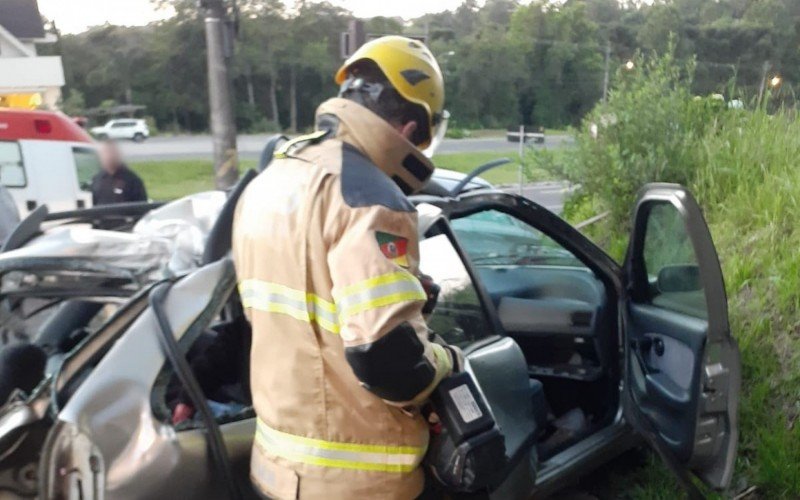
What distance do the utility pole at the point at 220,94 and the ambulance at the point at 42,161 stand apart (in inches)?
72.3

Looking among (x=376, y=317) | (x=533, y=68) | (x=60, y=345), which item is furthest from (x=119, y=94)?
(x=376, y=317)

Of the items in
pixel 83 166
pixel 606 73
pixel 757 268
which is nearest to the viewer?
pixel 757 268

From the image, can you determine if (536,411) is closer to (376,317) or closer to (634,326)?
(634,326)

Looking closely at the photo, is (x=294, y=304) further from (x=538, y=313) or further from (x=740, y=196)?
(x=740, y=196)

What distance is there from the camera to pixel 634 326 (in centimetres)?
314

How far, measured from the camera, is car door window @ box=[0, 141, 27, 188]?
31.0 ft

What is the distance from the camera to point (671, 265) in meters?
3.00

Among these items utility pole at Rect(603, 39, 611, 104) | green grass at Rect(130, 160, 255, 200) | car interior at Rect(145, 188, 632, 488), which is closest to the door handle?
car interior at Rect(145, 188, 632, 488)

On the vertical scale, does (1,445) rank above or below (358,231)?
below

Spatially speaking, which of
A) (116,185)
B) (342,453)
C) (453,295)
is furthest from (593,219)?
(342,453)

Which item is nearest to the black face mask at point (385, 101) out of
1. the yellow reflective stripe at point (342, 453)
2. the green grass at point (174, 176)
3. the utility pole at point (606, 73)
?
the yellow reflective stripe at point (342, 453)

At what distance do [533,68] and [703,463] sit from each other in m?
11.7

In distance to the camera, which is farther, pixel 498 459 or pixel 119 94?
pixel 119 94

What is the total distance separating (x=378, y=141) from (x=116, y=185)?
19.7 feet
